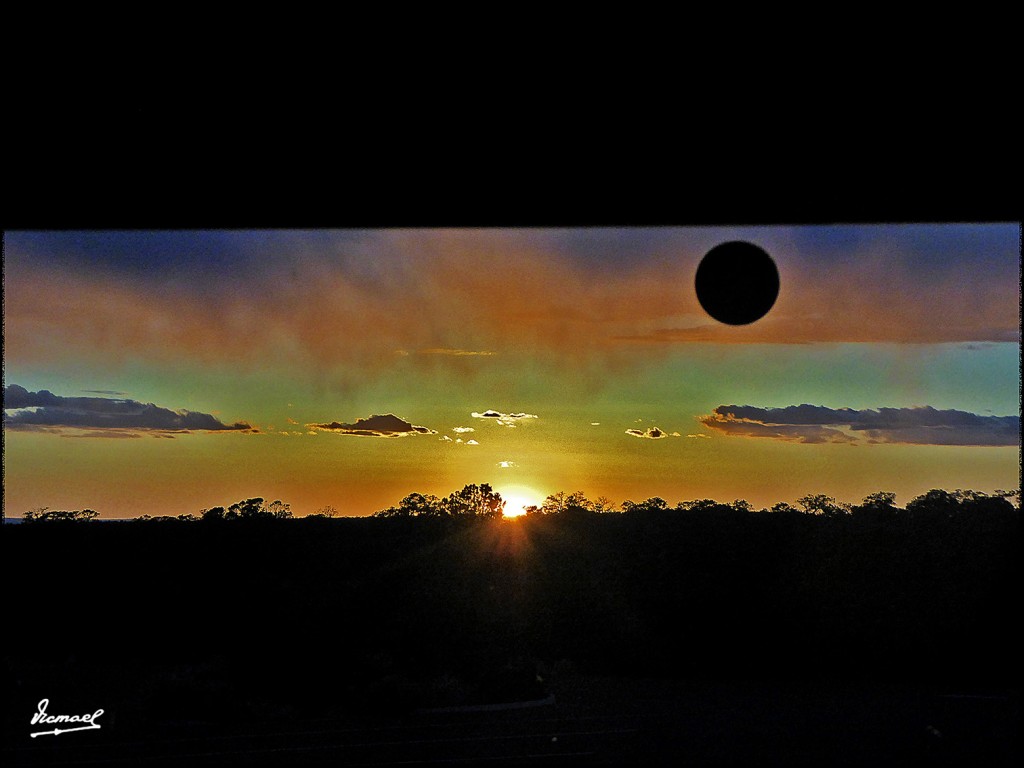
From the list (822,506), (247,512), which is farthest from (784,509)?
(247,512)

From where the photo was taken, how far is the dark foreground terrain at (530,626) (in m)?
9.16

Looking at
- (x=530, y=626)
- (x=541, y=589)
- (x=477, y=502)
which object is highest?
(x=477, y=502)

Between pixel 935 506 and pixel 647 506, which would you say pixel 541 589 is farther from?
pixel 935 506

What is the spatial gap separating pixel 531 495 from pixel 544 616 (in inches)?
78.8

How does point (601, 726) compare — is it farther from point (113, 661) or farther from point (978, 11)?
point (978, 11)

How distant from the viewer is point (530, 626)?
1235cm

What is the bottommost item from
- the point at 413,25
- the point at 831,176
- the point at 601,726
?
the point at 601,726

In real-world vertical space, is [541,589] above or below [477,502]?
below

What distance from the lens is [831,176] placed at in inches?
117

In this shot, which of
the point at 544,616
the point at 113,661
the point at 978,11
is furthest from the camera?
the point at 544,616

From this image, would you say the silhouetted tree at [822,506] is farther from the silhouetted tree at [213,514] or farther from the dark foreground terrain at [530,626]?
the silhouetted tree at [213,514]

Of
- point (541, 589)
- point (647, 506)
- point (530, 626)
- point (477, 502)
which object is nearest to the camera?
point (530, 626)

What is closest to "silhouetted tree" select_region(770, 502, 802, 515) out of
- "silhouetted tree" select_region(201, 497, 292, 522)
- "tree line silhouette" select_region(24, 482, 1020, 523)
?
"tree line silhouette" select_region(24, 482, 1020, 523)

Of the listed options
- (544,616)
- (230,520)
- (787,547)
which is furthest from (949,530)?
(230,520)
